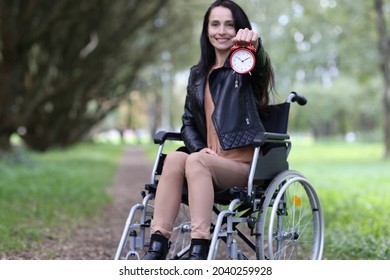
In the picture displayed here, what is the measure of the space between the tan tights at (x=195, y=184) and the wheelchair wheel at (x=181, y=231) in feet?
0.83

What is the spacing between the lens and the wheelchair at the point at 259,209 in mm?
3420

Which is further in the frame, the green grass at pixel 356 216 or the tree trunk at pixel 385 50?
the tree trunk at pixel 385 50

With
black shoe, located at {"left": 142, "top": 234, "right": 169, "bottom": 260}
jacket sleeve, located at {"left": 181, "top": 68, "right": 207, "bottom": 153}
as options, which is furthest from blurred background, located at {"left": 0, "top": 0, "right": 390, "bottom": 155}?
black shoe, located at {"left": 142, "top": 234, "right": 169, "bottom": 260}

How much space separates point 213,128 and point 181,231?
65cm

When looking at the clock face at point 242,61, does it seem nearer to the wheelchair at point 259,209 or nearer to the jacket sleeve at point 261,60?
the jacket sleeve at point 261,60

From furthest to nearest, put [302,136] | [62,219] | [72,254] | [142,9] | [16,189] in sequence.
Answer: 1. [302,136]
2. [142,9]
3. [16,189]
4. [62,219]
5. [72,254]

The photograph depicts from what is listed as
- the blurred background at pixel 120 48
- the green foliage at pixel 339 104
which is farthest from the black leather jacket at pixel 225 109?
the green foliage at pixel 339 104

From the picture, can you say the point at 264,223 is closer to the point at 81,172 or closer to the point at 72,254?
the point at 72,254

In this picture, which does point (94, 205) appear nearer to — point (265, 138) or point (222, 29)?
point (222, 29)

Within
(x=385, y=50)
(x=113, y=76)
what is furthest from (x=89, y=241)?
(x=113, y=76)

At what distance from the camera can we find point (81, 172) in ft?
42.4

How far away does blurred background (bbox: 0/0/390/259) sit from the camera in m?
7.12
